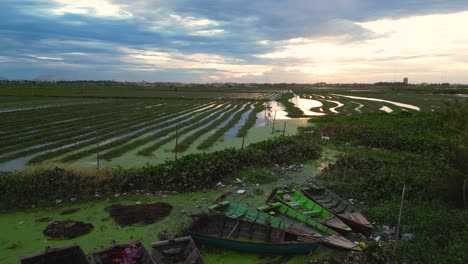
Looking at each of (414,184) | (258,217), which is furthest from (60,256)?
(414,184)

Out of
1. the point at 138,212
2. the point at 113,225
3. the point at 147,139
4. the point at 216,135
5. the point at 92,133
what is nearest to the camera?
the point at 113,225

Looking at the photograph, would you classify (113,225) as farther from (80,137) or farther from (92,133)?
(92,133)

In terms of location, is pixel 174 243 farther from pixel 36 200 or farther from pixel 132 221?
pixel 36 200

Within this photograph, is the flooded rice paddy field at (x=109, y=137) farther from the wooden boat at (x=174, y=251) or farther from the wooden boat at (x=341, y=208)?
the wooden boat at (x=174, y=251)

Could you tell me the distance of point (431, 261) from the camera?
20.9 ft

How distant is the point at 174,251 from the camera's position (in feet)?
21.9

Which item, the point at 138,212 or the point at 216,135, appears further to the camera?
the point at 216,135

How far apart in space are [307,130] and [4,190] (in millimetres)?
17117

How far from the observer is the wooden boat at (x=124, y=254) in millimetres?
6288

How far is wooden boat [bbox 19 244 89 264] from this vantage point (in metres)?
6.15

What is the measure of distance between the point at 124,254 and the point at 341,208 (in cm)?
555

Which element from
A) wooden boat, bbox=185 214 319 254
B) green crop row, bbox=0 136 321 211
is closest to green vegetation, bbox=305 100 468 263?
wooden boat, bbox=185 214 319 254

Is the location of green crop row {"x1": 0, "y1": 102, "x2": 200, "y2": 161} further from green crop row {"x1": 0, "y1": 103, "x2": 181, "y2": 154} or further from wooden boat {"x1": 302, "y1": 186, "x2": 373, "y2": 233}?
wooden boat {"x1": 302, "y1": 186, "x2": 373, "y2": 233}

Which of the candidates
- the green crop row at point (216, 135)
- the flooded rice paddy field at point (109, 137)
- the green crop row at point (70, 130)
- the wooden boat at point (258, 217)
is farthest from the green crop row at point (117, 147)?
the wooden boat at point (258, 217)
